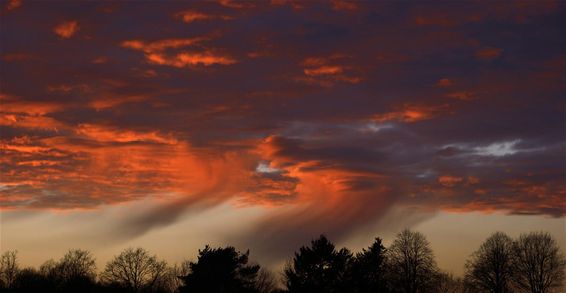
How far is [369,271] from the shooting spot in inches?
3676

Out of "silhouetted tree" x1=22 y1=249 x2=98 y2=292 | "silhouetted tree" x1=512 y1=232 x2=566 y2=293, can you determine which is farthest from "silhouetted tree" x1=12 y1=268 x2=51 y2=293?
"silhouetted tree" x1=512 y1=232 x2=566 y2=293

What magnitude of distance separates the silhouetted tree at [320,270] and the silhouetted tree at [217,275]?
12.9 meters

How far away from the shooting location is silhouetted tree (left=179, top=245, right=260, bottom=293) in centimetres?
9625

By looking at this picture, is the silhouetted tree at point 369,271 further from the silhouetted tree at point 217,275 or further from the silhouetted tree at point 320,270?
the silhouetted tree at point 217,275

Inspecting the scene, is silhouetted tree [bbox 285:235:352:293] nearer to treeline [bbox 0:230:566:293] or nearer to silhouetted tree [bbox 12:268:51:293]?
treeline [bbox 0:230:566:293]

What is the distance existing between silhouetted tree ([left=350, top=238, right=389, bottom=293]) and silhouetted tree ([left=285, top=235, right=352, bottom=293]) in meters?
1.83

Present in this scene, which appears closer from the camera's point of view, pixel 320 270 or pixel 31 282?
pixel 320 270

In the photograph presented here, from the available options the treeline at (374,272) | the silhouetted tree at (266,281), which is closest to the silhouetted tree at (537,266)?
the treeline at (374,272)

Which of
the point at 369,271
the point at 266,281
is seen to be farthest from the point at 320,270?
the point at 266,281

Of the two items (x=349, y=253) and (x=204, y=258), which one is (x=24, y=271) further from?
(x=349, y=253)

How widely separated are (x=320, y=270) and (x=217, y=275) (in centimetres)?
1784

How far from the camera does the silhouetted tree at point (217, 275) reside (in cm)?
9625

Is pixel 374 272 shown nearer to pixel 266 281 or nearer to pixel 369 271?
pixel 369 271

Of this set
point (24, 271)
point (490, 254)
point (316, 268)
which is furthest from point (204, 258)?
point (24, 271)
